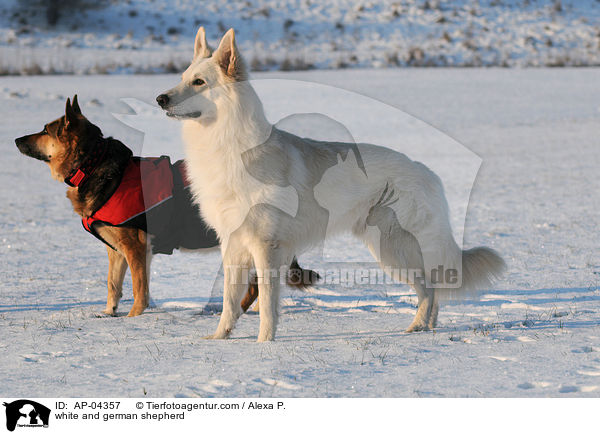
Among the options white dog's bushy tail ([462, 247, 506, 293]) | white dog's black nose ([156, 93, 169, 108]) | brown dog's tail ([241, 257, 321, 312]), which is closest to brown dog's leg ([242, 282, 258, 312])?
brown dog's tail ([241, 257, 321, 312])

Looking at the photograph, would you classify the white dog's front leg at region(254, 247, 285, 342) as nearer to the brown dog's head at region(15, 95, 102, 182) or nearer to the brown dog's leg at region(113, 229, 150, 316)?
the brown dog's leg at region(113, 229, 150, 316)

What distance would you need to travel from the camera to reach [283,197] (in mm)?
4699

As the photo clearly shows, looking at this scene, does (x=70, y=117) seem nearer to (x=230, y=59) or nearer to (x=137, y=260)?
(x=137, y=260)

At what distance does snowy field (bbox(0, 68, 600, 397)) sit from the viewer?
3.88 metres

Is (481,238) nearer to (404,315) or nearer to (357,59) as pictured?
(404,315)

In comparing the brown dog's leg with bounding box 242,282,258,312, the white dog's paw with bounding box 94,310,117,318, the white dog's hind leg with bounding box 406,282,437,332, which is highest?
the white dog's hind leg with bounding box 406,282,437,332

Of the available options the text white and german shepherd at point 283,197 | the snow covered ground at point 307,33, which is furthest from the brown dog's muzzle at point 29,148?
the snow covered ground at point 307,33

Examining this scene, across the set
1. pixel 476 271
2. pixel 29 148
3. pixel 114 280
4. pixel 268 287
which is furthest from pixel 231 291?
pixel 29 148

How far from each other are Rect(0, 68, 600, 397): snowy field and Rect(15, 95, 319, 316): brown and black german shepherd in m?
0.48

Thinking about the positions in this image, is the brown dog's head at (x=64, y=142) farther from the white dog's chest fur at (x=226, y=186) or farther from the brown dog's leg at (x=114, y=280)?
the white dog's chest fur at (x=226, y=186)

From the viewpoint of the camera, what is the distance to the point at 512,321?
5.31m
